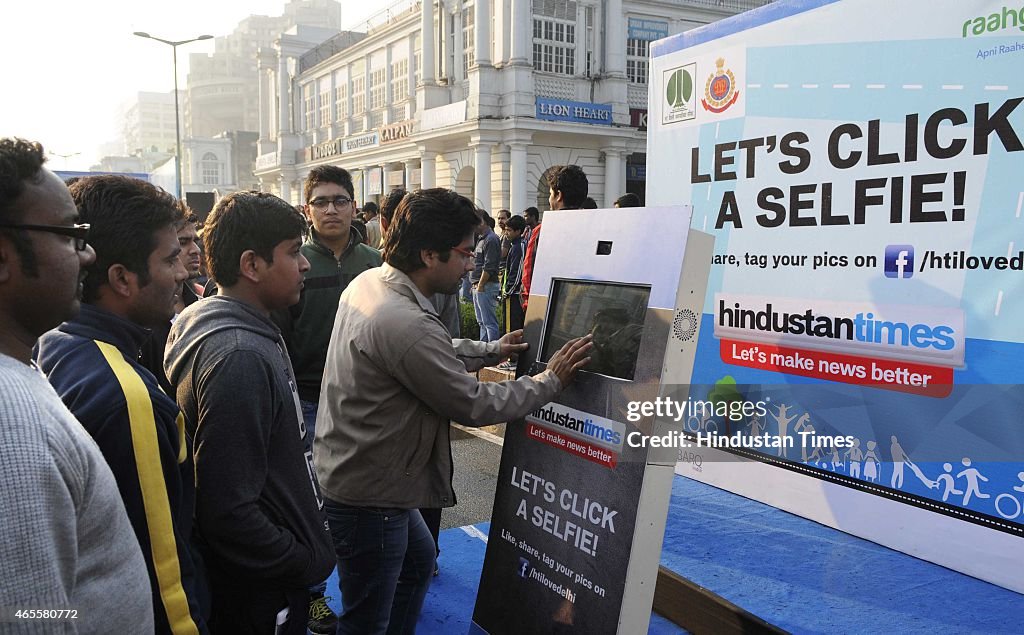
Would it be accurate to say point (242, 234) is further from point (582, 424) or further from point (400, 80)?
point (400, 80)

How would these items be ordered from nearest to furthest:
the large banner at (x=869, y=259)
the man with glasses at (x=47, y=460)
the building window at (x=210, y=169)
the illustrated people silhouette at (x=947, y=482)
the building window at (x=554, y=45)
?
the man with glasses at (x=47, y=460)
the large banner at (x=869, y=259)
the illustrated people silhouette at (x=947, y=482)
the building window at (x=554, y=45)
the building window at (x=210, y=169)

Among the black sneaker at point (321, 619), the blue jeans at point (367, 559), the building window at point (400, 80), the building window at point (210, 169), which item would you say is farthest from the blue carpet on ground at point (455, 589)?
the building window at point (210, 169)

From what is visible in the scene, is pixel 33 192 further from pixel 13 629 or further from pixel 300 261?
pixel 300 261

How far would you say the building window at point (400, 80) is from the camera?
32469 mm

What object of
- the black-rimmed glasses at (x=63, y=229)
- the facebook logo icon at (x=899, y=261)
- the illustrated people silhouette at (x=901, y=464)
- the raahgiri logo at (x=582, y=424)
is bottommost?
the illustrated people silhouette at (x=901, y=464)

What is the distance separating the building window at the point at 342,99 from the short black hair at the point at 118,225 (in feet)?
124

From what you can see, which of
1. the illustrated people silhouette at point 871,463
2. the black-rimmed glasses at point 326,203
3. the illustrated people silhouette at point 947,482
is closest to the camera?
the illustrated people silhouette at point 947,482

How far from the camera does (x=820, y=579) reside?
367 cm

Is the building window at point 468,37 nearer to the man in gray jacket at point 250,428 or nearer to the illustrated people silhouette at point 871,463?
the illustrated people silhouette at point 871,463

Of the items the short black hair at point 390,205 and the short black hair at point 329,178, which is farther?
the short black hair at point 390,205

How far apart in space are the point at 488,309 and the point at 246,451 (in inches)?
330

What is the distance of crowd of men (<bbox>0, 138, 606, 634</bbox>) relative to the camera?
120 cm

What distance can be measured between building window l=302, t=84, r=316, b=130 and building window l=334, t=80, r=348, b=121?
3416 mm

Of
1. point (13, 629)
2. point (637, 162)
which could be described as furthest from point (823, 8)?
point (637, 162)
